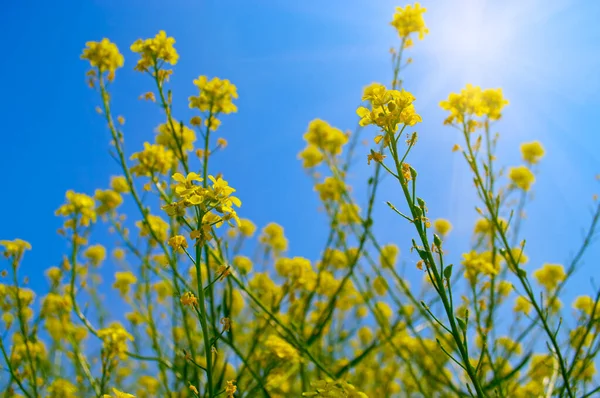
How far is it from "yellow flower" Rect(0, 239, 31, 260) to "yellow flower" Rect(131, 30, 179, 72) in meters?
1.58

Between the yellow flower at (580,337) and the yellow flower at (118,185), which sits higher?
the yellow flower at (118,185)

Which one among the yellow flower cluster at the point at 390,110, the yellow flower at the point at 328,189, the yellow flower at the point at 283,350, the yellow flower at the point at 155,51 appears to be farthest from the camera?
the yellow flower at the point at 328,189

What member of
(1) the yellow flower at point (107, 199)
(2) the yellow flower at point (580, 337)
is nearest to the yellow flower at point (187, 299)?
(2) the yellow flower at point (580, 337)

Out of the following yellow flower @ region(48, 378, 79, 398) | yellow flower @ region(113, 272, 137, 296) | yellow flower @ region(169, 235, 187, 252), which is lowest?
yellow flower @ region(169, 235, 187, 252)

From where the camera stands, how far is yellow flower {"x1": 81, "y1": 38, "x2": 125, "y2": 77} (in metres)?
3.63

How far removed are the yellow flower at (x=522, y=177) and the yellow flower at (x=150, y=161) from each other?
3065mm

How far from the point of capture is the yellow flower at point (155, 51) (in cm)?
329

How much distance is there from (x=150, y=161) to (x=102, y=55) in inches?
37.1

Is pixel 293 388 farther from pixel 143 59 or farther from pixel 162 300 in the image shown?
pixel 143 59

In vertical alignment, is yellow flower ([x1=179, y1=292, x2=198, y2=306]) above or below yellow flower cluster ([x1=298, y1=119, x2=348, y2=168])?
below

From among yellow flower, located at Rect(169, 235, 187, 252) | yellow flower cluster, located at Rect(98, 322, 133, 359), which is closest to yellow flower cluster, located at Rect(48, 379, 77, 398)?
yellow flower cluster, located at Rect(98, 322, 133, 359)

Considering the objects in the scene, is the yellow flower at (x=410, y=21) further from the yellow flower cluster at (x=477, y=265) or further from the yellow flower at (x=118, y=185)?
the yellow flower at (x=118, y=185)

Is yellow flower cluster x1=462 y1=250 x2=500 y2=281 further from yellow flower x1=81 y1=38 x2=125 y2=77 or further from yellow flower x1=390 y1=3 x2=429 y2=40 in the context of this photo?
yellow flower x1=81 y1=38 x2=125 y2=77

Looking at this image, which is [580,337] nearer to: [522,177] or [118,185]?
[522,177]
